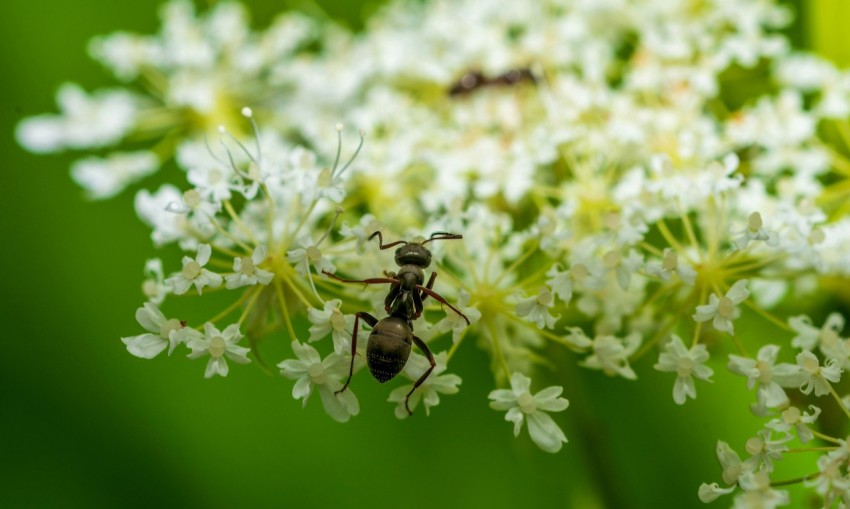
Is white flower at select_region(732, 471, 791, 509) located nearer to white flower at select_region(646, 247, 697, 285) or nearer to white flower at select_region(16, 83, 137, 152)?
white flower at select_region(646, 247, 697, 285)

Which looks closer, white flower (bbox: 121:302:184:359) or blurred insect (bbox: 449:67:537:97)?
white flower (bbox: 121:302:184:359)

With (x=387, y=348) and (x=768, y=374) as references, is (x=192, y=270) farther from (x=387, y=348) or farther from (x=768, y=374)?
(x=768, y=374)

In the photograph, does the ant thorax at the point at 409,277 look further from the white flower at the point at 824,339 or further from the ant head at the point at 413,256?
the white flower at the point at 824,339

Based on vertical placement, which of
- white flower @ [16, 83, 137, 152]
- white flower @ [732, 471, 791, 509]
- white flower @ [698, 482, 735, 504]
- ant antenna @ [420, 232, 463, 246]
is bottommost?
white flower @ [732, 471, 791, 509]

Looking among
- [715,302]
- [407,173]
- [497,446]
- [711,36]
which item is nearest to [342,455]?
[497,446]

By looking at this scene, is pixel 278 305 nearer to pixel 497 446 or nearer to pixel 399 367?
pixel 399 367

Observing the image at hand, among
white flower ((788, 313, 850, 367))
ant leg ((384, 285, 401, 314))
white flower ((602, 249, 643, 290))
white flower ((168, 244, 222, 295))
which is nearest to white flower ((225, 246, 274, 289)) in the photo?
white flower ((168, 244, 222, 295))
